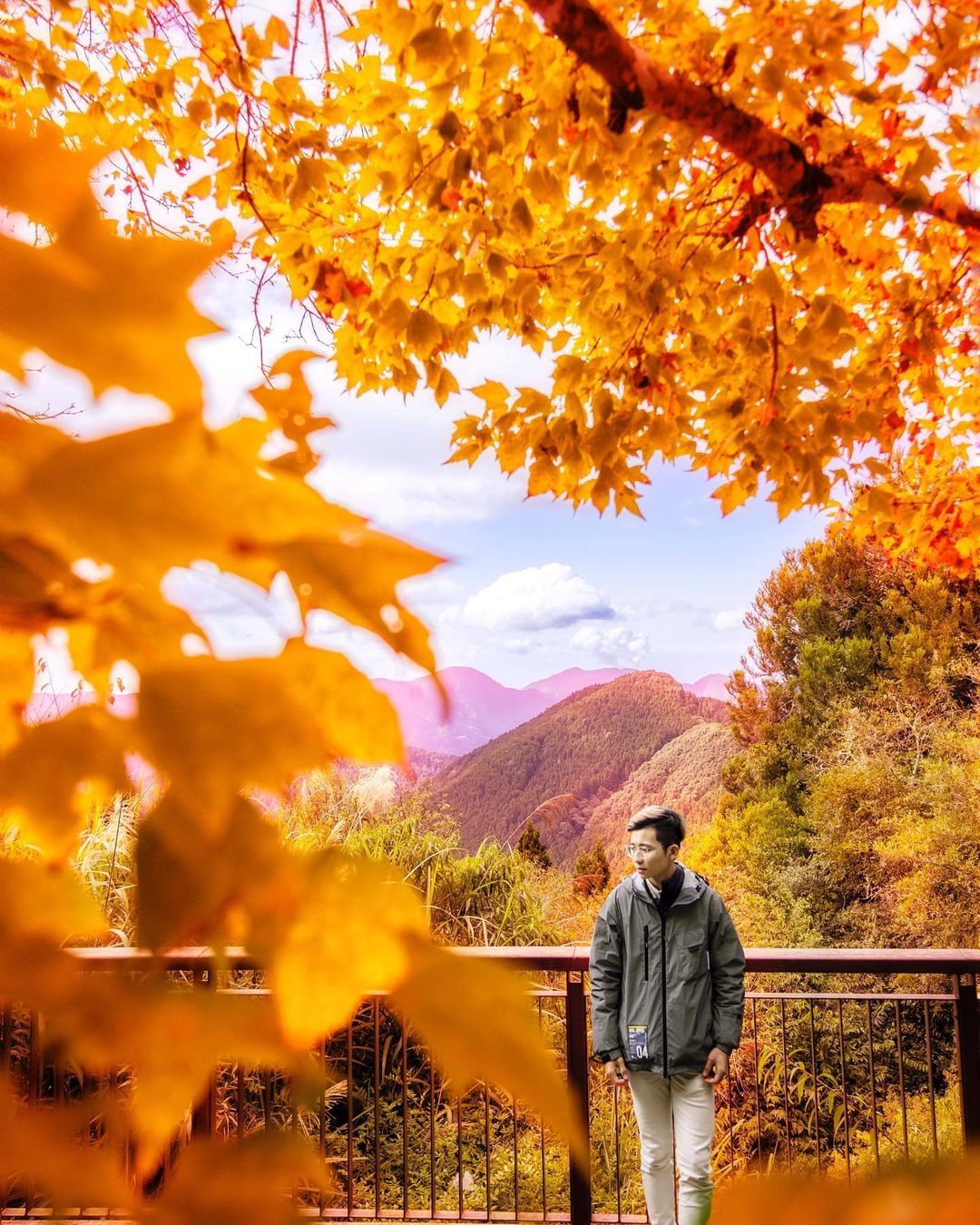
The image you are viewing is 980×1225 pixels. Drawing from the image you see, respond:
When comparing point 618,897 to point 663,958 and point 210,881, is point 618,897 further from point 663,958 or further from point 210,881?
point 210,881

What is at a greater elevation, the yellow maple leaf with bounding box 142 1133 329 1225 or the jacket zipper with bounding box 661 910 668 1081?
the yellow maple leaf with bounding box 142 1133 329 1225

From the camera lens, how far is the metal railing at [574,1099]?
2381 millimetres

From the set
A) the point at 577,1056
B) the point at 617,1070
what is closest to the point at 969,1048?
A: the point at 617,1070

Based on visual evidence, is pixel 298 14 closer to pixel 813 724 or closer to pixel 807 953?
pixel 807 953

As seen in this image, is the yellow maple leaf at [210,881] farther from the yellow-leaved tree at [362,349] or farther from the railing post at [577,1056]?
the railing post at [577,1056]

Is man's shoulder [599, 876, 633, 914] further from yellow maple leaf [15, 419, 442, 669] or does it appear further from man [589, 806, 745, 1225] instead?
yellow maple leaf [15, 419, 442, 669]

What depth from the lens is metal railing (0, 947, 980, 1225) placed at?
7.81 ft

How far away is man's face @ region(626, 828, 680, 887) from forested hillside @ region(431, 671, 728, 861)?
856cm

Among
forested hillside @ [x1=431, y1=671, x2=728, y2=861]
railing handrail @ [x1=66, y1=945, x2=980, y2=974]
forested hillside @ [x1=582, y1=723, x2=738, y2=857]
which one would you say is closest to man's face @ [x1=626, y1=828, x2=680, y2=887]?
railing handrail @ [x1=66, y1=945, x2=980, y2=974]

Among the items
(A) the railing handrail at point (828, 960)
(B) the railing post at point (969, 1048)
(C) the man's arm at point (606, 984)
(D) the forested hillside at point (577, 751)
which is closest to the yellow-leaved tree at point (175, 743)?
(A) the railing handrail at point (828, 960)

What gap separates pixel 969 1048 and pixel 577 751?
43.5ft

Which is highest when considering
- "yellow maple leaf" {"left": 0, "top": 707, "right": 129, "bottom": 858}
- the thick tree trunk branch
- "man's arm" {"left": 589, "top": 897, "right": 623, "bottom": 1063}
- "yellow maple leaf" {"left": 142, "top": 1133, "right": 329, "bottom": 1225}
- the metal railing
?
the thick tree trunk branch

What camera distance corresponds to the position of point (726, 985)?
2.72 meters

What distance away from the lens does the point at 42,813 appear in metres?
0.25
